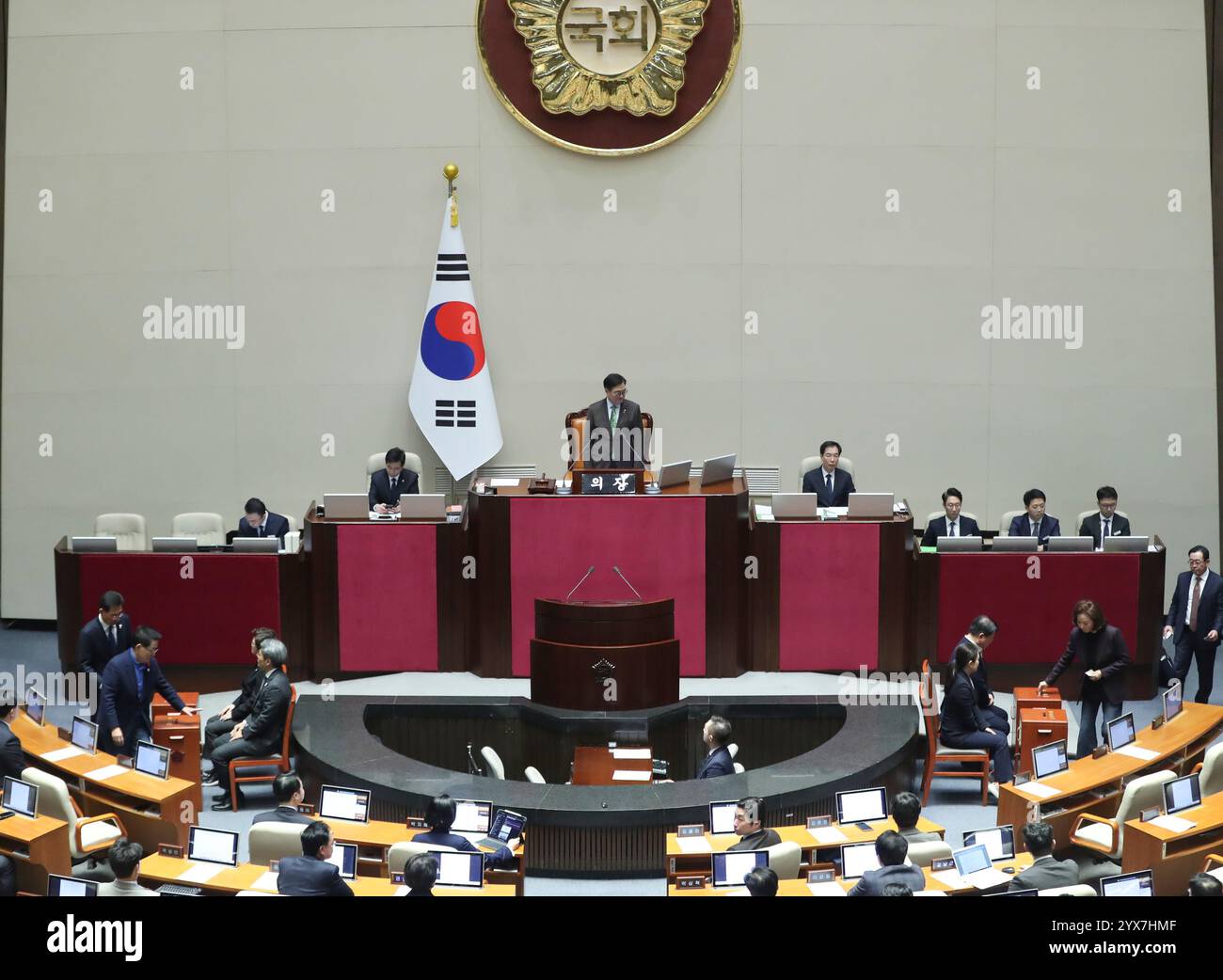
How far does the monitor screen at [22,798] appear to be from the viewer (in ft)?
24.2

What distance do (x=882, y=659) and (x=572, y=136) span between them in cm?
534

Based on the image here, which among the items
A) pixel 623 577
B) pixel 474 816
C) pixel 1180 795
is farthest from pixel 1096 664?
pixel 474 816

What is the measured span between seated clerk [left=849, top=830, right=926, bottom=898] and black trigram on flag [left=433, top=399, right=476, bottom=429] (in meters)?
7.03

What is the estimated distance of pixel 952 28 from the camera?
40.5ft

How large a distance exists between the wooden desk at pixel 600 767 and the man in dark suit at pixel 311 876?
262 centimetres

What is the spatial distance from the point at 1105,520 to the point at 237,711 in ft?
22.9

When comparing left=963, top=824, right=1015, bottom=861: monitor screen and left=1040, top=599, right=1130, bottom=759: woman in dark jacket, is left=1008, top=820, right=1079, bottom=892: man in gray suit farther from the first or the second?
left=1040, top=599, right=1130, bottom=759: woman in dark jacket

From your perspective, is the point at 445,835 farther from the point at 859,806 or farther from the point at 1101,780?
the point at 1101,780

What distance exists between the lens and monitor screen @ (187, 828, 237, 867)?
23.1 feet

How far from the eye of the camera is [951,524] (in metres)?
11.4

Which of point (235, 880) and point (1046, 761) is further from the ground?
point (1046, 761)

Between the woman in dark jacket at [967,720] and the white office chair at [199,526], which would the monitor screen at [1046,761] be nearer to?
the woman in dark jacket at [967,720]

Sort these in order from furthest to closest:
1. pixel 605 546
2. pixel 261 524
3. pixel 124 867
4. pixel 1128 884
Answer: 1. pixel 261 524
2. pixel 605 546
3. pixel 124 867
4. pixel 1128 884
